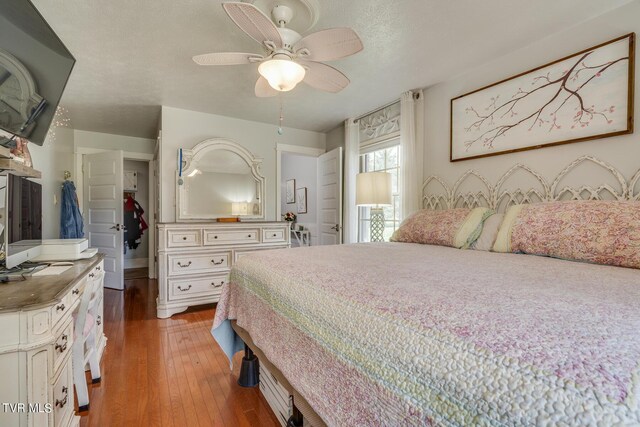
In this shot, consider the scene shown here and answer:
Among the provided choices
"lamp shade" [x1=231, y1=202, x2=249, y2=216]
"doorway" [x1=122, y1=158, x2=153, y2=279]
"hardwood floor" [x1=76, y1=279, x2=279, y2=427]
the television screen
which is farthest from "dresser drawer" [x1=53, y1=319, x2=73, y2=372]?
"doorway" [x1=122, y1=158, x2=153, y2=279]

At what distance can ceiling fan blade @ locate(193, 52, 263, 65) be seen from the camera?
1761 millimetres

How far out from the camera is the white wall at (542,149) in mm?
1787

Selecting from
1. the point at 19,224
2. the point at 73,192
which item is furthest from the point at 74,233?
the point at 19,224

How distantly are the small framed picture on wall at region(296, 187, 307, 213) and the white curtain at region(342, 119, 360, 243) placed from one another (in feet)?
6.46

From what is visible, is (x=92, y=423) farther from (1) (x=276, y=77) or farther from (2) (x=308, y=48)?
(2) (x=308, y=48)

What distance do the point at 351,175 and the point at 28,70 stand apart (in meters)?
3.03

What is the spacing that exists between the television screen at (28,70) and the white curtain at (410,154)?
2.76 metres

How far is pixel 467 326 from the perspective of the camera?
63 centimetres

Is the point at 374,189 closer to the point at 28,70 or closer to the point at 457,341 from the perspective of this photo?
the point at 457,341

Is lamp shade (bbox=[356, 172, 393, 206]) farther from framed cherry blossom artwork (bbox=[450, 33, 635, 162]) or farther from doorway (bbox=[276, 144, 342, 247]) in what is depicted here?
doorway (bbox=[276, 144, 342, 247])


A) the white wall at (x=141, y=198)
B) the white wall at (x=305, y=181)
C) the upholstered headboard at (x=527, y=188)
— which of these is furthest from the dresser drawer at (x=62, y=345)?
the white wall at (x=141, y=198)

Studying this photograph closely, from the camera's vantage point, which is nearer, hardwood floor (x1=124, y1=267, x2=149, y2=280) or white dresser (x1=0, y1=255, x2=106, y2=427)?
white dresser (x1=0, y1=255, x2=106, y2=427)

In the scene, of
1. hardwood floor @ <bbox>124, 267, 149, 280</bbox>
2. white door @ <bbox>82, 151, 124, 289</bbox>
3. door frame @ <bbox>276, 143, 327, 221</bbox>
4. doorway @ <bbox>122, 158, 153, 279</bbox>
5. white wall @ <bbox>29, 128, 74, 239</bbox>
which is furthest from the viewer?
doorway @ <bbox>122, 158, 153, 279</bbox>

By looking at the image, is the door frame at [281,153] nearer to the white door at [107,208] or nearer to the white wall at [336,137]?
the white wall at [336,137]
